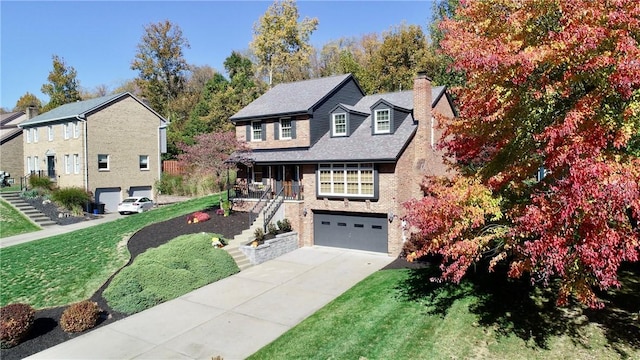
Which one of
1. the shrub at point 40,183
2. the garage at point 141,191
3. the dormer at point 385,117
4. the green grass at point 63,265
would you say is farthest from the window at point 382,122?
the shrub at point 40,183

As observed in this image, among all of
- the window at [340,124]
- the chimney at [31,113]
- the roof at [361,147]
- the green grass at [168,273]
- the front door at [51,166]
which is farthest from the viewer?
the chimney at [31,113]

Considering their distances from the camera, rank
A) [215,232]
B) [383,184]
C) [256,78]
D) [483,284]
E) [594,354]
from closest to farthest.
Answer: [594,354] < [483,284] < [383,184] < [215,232] < [256,78]

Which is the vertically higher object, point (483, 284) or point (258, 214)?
point (258, 214)

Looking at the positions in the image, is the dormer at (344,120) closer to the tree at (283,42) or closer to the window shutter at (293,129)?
the window shutter at (293,129)

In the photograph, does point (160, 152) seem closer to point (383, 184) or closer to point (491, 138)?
point (383, 184)

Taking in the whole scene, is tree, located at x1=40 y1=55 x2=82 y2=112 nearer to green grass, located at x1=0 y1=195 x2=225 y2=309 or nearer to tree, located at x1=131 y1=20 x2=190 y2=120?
tree, located at x1=131 y1=20 x2=190 y2=120

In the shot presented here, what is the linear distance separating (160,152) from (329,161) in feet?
81.3

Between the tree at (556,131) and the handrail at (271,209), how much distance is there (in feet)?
44.6

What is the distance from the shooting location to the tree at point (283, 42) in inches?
1984

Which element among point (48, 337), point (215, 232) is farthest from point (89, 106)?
point (48, 337)

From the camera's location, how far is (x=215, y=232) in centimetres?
2178

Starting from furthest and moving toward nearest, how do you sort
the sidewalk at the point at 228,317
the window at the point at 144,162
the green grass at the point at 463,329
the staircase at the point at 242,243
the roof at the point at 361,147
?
the window at the point at 144,162, the roof at the point at 361,147, the staircase at the point at 242,243, the sidewalk at the point at 228,317, the green grass at the point at 463,329

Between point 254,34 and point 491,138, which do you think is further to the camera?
point 254,34

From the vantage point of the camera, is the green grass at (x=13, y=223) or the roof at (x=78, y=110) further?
the roof at (x=78, y=110)
